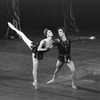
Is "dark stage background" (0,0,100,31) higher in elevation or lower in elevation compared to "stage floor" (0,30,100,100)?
higher

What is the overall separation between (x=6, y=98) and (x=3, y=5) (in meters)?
15.1

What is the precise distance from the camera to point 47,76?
491 inches

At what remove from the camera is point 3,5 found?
953 inches

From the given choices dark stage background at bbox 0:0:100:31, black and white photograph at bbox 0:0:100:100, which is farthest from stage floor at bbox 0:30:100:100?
dark stage background at bbox 0:0:100:31

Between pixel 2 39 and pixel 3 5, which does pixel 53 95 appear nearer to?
pixel 2 39

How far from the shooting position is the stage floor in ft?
33.3

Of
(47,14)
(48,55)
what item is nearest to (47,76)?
(48,55)

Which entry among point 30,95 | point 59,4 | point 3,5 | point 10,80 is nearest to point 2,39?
point 3,5

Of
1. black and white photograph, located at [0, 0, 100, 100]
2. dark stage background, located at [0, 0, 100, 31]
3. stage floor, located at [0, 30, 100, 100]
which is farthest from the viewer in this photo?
dark stage background, located at [0, 0, 100, 31]

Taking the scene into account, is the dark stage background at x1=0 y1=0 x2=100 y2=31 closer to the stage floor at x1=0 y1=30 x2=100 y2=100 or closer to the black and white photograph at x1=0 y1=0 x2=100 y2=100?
the black and white photograph at x1=0 y1=0 x2=100 y2=100

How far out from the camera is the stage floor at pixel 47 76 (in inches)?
399

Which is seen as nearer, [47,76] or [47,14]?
[47,76]

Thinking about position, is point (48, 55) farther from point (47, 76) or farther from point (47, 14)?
point (47, 14)

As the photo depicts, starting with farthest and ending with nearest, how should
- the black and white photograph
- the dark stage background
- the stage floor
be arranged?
1. the dark stage background
2. the black and white photograph
3. the stage floor
